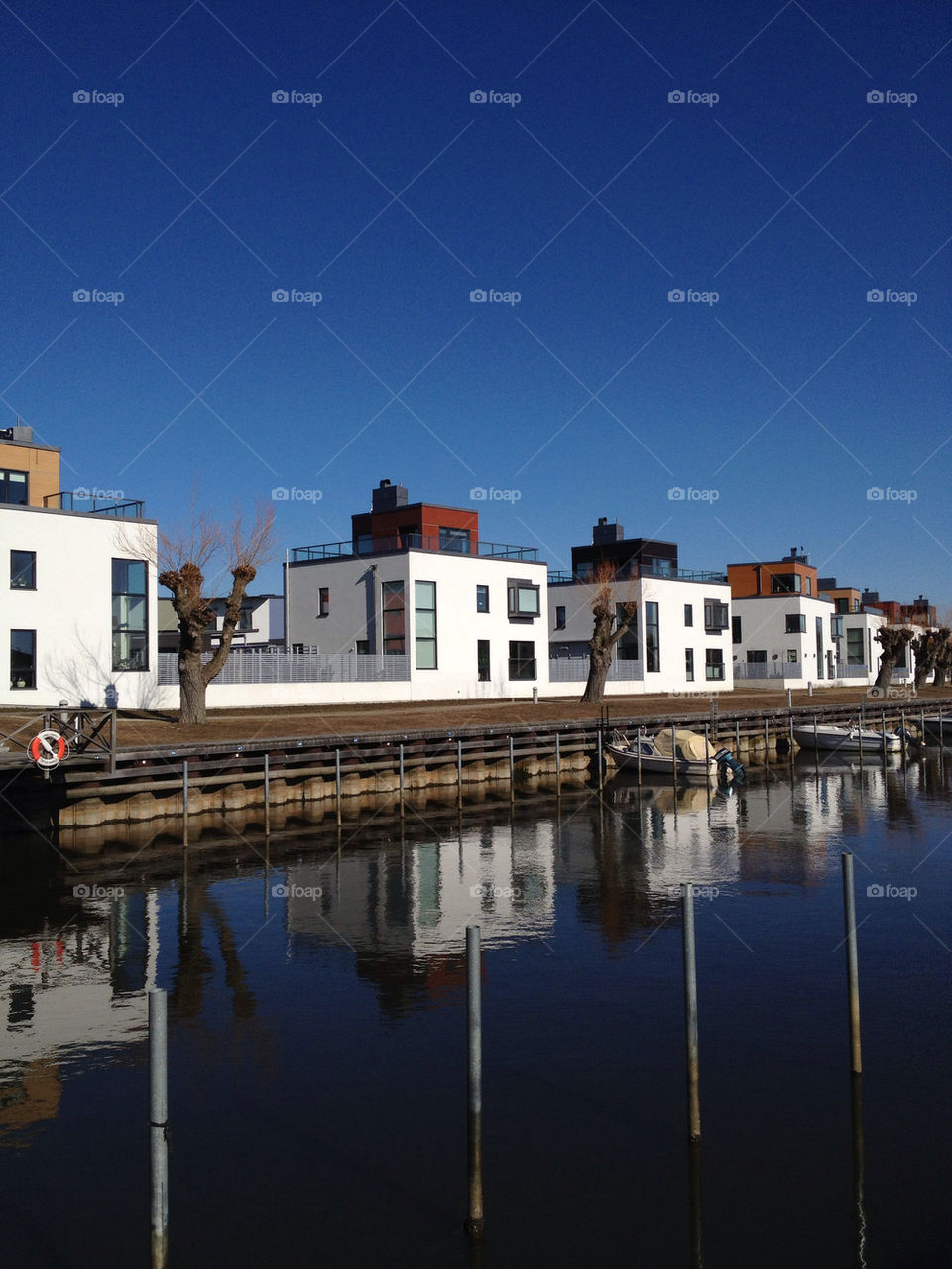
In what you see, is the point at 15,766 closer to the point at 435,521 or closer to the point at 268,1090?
the point at 268,1090

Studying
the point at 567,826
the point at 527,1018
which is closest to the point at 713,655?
the point at 567,826

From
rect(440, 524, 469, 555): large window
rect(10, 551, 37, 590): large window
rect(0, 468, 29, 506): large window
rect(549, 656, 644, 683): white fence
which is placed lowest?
rect(549, 656, 644, 683): white fence

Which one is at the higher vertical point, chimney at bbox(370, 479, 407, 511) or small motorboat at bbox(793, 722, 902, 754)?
chimney at bbox(370, 479, 407, 511)

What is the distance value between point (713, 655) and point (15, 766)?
53451 mm

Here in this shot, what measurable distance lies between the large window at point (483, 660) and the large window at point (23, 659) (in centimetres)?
2344

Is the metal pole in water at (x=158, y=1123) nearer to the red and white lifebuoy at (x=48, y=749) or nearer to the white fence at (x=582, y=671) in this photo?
the red and white lifebuoy at (x=48, y=749)

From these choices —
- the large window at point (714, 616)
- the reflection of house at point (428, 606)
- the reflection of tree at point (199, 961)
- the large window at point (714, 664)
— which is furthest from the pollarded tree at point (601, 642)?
the reflection of tree at point (199, 961)

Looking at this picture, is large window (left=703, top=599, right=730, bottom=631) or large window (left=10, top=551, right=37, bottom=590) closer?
large window (left=10, top=551, right=37, bottom=590)

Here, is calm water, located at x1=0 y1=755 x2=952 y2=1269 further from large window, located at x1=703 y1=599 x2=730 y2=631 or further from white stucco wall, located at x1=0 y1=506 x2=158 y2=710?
large window, located at x1=703 y1=599 x2=730 y2=631

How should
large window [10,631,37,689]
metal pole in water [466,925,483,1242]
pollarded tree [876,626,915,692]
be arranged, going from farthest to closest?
pollarded tree [876,626,915,692], large window [10,631,37,689], metal pole in water [466,925,483,1242]

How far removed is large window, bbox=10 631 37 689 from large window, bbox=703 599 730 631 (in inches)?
1762

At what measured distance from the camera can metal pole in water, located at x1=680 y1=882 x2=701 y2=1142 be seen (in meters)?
9.40

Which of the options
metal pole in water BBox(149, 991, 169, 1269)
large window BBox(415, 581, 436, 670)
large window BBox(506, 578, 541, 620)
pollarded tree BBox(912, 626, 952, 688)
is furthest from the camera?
pollarded tree BBox(912, 626, 952, 688)

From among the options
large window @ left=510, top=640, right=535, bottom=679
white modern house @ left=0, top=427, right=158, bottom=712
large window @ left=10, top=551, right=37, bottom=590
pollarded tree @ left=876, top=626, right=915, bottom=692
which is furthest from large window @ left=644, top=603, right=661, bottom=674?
large window @ left=10, top=551, right=37, bottom=590
